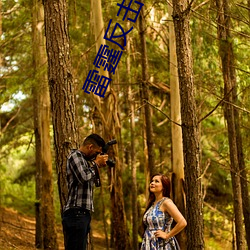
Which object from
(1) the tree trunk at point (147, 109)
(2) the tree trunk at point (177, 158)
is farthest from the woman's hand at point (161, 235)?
(1) the tree trunk at point (147, 109)

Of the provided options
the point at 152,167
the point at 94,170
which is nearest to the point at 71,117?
the point at 94,170

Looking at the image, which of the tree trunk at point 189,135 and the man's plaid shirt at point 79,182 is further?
the tree trunk at point 189,135

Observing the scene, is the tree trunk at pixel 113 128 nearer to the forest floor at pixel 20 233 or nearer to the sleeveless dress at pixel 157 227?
the forest floor at pixel 20 233

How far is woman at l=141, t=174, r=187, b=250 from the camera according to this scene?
17.5ft

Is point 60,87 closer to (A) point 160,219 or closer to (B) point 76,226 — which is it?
(B) point 76,226

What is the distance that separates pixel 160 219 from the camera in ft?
17.7

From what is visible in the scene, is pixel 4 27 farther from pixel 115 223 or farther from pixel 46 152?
pixel 115 223

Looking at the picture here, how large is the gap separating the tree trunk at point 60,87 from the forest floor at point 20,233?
17.4ft

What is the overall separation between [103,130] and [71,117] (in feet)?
17.6

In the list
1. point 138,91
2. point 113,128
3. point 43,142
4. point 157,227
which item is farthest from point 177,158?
point 157,227

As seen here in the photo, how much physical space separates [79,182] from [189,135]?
196cm

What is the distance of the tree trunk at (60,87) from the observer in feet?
19.6

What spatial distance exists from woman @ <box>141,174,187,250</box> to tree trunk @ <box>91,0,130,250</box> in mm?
5821

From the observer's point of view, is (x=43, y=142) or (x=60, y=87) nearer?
(x=60, y=87)
